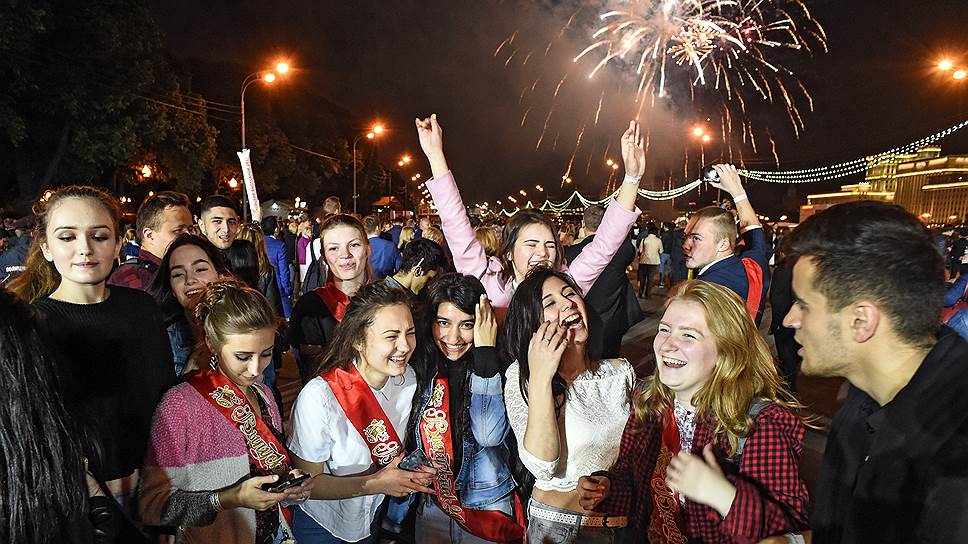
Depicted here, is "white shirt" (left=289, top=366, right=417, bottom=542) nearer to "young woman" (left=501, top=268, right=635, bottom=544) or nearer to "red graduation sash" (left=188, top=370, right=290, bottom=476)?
"red graduation sash" (left=188, top=370, right=290, bottom=476)

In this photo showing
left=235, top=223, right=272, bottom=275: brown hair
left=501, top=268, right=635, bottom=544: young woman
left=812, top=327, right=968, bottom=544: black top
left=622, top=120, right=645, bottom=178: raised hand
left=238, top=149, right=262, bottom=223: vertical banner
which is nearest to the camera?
left=812, top=327, right=968, bottom=544: black top

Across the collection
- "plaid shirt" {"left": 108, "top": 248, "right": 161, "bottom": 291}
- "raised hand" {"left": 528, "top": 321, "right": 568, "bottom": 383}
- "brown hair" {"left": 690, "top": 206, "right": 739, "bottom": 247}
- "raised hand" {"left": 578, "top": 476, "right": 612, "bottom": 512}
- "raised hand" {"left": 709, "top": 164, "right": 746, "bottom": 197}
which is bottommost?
"raised hand" {"left": 578, "top": 476, "right": 612, "bottom": 512}

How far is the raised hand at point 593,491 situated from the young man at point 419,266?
106 inches

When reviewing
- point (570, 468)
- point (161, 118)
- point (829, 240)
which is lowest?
point (570, 468)

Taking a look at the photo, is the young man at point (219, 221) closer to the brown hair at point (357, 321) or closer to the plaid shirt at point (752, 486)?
the brown hair at point (357, 321)

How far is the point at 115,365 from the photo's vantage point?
8.81 ft

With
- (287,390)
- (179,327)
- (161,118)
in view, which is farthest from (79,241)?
(161,118)

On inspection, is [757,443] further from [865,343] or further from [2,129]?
[2,129]

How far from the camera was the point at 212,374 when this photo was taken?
269cm

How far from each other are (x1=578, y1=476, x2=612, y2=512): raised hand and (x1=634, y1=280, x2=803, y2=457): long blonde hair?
1.05ft

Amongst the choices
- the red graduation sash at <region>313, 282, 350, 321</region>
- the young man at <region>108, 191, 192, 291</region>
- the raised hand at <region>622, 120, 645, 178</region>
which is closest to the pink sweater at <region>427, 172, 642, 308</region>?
the raised hand at <region>622, 120, 645, 178</region>

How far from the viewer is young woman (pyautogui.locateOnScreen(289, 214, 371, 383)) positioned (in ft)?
14.7

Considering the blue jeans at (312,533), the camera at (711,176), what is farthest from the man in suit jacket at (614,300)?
the blue jeans at (312,533)

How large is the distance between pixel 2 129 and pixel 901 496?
23625mm
